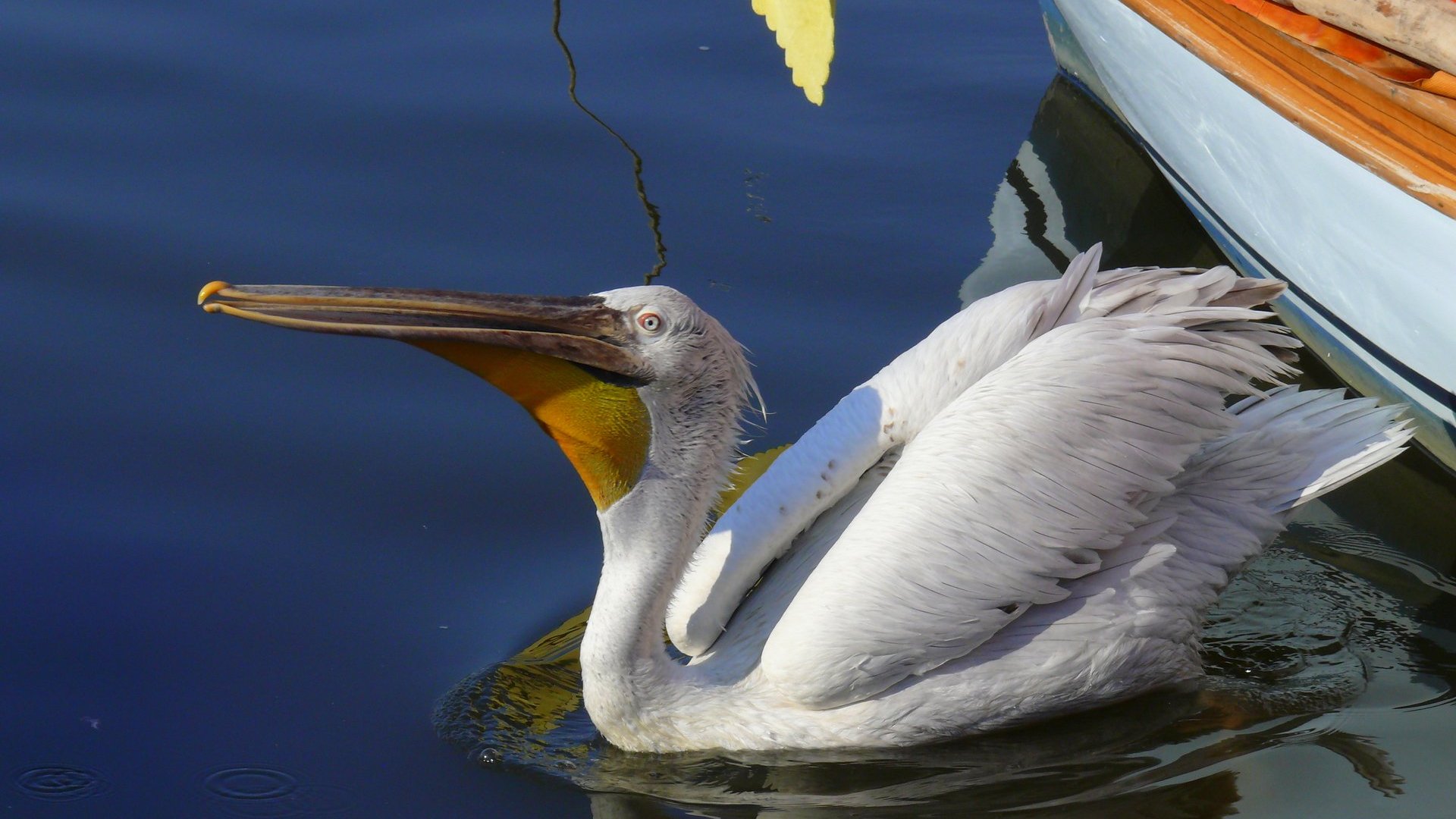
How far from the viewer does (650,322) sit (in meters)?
2.81

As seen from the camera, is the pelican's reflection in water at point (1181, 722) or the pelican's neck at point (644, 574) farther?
the pelican's neck at point (644, 574)

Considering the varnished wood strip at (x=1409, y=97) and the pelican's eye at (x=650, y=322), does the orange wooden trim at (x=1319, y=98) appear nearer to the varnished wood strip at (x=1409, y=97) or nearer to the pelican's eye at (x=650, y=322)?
the varnished wood strip at (x=1409, y=97)

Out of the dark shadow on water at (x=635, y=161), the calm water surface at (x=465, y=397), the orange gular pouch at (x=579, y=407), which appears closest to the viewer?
the orange gular pouch at (x=579, y=407)

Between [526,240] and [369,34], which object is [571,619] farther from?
[369,34]

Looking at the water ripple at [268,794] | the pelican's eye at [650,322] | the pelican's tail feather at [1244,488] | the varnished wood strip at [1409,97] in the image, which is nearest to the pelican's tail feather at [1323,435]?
the pelican's tail feather at [1244,488]

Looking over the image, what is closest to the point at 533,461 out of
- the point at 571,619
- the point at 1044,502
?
the point at 571,619

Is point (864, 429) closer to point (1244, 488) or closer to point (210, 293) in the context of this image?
point (1244, 488)

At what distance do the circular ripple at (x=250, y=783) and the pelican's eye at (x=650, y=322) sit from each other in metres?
1.06

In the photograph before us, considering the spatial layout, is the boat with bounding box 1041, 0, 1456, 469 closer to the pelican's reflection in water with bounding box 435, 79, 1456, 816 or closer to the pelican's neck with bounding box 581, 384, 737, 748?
the pelican's reflection in water with bounding box 435, 79, 1456, 816

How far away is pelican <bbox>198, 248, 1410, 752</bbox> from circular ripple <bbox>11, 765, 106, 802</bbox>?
906 millimetres

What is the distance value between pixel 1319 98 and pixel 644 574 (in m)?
2.06

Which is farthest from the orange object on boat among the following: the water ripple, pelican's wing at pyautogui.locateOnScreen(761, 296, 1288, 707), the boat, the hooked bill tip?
the water ripple

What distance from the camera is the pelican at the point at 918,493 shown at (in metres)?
2.78

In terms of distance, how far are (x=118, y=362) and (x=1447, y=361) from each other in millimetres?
3314
